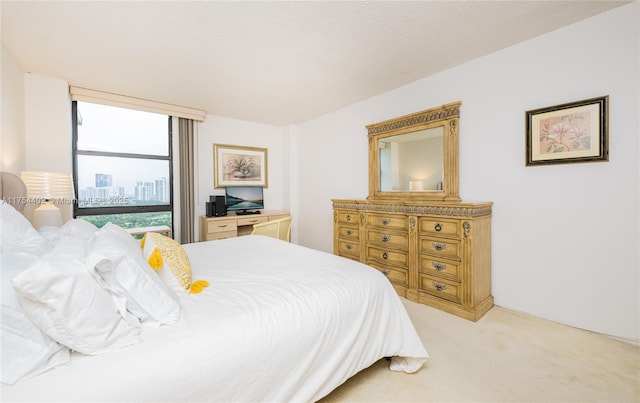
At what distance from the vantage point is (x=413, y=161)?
122 inches

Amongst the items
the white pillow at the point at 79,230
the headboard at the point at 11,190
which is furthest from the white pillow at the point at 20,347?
the headboard at the point at 11,190

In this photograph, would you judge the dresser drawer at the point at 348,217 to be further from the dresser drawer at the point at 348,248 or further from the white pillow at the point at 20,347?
the white pillow at the point at 20,347

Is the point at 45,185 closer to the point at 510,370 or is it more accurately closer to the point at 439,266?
the point at 439,266

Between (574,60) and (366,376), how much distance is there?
291 cm

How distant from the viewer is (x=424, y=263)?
2662mm

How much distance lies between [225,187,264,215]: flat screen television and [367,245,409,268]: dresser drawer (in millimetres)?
2375

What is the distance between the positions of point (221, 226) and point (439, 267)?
3.14 metres

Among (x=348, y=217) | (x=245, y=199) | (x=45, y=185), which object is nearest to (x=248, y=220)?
(x=245, y=199)

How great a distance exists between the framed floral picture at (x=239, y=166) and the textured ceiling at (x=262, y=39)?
56.1 inches

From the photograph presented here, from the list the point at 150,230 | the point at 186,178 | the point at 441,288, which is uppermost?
the point at 186,178

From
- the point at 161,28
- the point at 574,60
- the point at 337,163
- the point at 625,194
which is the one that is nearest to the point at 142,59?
the point at 161,28

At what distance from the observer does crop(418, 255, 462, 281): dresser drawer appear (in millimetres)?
2424

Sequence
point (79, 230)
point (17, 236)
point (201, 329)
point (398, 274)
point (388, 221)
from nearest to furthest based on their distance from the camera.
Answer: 1. point (201, 329)
2. point (17, 236)
3. point (79, 230)
4. point (398, 274)
5. point (388, 221)

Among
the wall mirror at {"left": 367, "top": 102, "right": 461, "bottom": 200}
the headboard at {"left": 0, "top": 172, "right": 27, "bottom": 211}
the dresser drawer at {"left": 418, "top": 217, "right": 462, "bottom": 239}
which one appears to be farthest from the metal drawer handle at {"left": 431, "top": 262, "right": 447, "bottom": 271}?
the headboard at {"left": 0, "top": 172, "right": 27, "bottom": 211}
